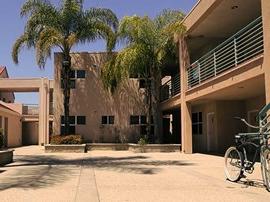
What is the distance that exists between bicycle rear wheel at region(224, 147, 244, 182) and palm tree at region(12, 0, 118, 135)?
59.5ft

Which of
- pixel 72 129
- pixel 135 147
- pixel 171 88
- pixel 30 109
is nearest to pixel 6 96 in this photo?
pixel 30 109

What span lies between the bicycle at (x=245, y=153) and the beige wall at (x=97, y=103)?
21.4 m

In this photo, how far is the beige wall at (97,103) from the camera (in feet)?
107

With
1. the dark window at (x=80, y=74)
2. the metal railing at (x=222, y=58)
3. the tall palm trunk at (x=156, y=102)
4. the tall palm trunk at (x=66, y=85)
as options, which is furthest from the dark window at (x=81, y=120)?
the metal railing at (x=222, y=58)

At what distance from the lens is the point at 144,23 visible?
1078 inches

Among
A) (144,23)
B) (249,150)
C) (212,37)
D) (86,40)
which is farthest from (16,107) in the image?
(249,150)

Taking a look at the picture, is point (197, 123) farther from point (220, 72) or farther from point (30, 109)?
point (30, 109)

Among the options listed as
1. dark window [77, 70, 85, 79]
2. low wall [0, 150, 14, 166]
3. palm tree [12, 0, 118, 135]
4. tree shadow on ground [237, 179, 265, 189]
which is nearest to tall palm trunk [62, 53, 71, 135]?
palm tree [12, 0, 118, 135]

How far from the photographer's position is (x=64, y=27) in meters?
28.9

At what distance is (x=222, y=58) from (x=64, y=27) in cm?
1241

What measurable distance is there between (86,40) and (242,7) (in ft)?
40.3

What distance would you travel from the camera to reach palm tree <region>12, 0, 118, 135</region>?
28106 mm

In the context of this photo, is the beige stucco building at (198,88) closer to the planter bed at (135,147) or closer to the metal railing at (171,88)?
the metal railing at (171,88)

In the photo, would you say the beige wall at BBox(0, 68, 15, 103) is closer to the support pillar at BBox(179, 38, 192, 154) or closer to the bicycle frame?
the support pillar at BBox(179, 38, 192, 154)
